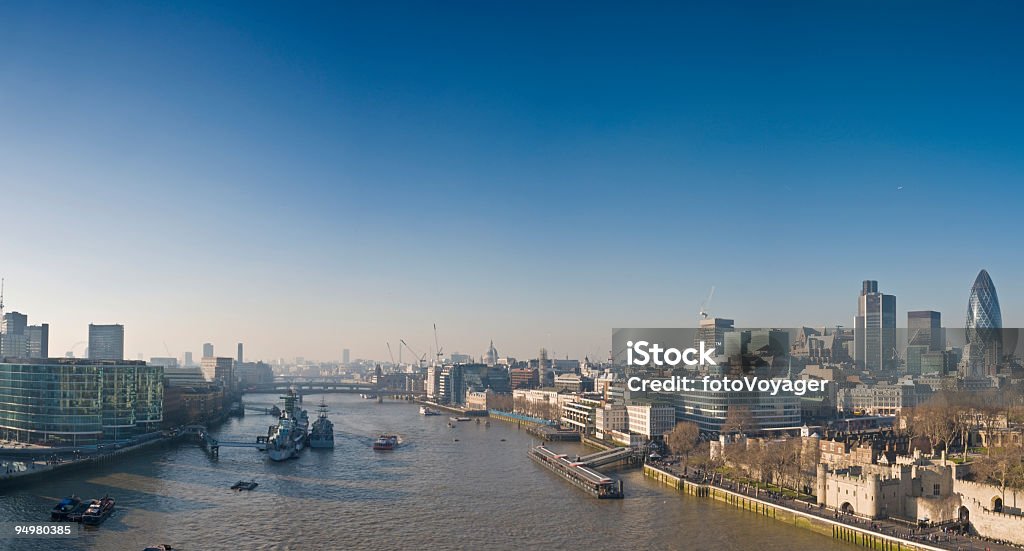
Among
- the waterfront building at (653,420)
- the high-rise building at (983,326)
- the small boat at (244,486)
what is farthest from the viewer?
the high-rise building at (983,326)

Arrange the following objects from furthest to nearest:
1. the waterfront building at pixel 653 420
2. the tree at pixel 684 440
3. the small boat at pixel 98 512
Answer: the waterfront building at pixel 653 420
the tree at pixel 684 440
the small boat at pixel 98 512

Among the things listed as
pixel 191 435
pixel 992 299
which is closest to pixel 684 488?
pixel 191 435

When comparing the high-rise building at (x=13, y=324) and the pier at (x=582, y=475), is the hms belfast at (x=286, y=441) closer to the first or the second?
the pier at (x=582, y=475)

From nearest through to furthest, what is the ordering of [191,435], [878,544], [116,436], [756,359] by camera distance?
[878,544] < [116,436] < [191,435] < [756,359]

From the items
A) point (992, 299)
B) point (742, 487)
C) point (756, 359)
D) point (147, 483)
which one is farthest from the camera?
point (992, 299)

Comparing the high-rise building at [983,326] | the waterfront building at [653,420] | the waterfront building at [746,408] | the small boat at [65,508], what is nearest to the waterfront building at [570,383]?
the waterfront building at [653,420]

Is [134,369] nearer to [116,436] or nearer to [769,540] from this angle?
[116,436]

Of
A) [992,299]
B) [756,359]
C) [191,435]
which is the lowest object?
[191,435]

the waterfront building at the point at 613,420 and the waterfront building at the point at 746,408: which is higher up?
the waterfront building at the point at 746,408

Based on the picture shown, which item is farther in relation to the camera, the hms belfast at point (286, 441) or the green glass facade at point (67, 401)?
the green glass facade at point (67, 401)
